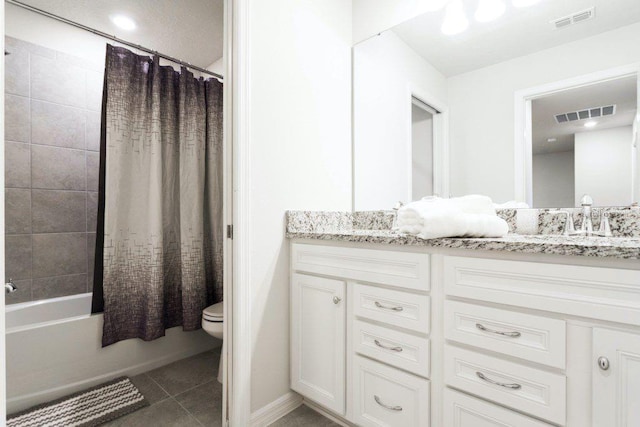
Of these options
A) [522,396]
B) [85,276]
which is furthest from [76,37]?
[522,396]

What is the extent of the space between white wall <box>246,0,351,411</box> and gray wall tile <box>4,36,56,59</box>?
1.76m

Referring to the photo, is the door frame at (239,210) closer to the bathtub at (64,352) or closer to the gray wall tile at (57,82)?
the bathtub at (64,352)

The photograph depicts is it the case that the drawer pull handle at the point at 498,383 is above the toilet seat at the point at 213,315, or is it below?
above

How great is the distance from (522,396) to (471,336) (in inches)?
7.7

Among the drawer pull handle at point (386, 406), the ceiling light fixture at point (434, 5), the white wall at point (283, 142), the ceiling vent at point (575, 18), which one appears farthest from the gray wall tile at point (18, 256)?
the ceiling vent at point (575, 18)

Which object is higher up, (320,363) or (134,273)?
(134,273)

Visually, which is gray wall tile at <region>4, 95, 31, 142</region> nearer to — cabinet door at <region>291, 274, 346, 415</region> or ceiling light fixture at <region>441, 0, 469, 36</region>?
cabinet door at <region>291, 274, 346, 415</region>

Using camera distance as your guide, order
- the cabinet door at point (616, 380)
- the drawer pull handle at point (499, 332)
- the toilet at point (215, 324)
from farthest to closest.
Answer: the toilet at point (215, 324)
the drawer pull handle at point (499, 332)
the cabinet door at point (616, 380)

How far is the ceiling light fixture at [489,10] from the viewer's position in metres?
1.48

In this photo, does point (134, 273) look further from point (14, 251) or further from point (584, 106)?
point (584, 106)

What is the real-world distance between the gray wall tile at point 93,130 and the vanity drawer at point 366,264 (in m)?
1.89

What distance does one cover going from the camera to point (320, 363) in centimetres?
144

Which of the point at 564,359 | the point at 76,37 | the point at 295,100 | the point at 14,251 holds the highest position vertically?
the point at 76,37

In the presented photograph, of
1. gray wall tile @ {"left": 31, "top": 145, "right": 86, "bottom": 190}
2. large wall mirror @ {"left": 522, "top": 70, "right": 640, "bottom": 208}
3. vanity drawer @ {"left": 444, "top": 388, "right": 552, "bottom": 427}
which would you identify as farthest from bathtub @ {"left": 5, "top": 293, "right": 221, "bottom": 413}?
large wall mirror @ {"left": 522, "top": 70, "right": 640, "bottom": 208}
